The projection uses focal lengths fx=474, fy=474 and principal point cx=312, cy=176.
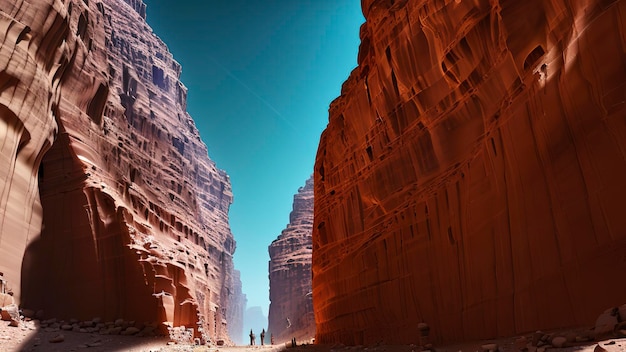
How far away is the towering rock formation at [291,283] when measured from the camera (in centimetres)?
7863

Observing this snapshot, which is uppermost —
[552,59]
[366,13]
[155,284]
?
[366,13]

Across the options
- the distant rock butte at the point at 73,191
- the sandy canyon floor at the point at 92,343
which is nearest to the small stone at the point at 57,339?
the sandy canyon floor at the point at 92,343

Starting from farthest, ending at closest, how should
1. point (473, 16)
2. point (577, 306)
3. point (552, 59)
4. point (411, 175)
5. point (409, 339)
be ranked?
1. point (411, 175)
2. point (409, 339)
3. point (473, 16)
4. point (552, 59)
5. point (577, 306)

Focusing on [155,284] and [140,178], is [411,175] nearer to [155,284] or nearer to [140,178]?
[155,284]

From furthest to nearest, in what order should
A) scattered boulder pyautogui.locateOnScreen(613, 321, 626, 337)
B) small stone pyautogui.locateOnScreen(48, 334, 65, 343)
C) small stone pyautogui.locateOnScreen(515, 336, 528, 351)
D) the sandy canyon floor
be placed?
small stone pyautogui.locateOnScreen(48, 334, 65, 343), the sandy canyon floor, small stone pyautogui.locateOnScreen(515, 336, 528, 351), scattered boulder pyautogui.locateOnScreen(613, 321, 626, 337)

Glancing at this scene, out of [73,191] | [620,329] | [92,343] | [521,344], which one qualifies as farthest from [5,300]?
[620,329]

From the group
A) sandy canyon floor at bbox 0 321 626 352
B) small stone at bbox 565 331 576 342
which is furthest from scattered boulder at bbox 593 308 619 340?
sandy canyon floor at bbox 0 321 626 352

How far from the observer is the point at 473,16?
17.1 m

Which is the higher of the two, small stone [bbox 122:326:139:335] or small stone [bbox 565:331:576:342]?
small stone [bbox 122:326:139:335]

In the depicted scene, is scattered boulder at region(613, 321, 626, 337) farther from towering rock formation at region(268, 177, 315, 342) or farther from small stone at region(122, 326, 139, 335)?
towering rock formation at region(268, 177, 315, 342)

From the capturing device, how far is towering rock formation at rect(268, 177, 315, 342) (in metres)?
78.6

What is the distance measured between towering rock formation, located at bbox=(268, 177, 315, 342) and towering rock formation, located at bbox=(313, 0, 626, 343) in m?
50.0

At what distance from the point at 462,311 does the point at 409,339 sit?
14.4 ft

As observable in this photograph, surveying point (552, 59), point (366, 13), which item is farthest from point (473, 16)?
point (366, 13)
